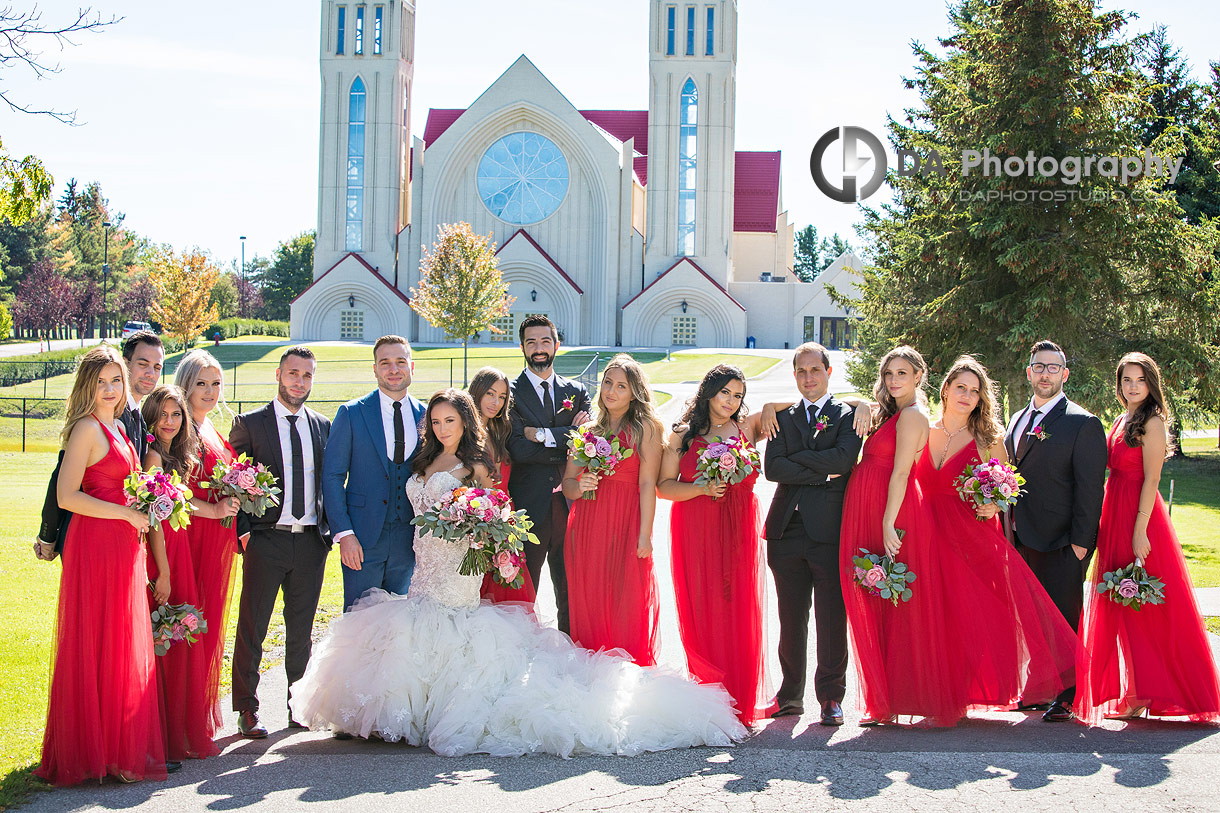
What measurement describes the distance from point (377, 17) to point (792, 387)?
116ft

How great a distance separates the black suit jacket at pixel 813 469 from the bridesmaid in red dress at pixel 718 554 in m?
0.15

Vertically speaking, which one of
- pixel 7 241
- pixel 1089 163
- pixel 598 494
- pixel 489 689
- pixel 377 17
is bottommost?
pixel 489 689

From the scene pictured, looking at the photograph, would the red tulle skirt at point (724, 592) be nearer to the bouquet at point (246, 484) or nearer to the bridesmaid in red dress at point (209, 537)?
the bouquet at point (246, 484)

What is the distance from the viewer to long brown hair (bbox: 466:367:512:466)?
652cm

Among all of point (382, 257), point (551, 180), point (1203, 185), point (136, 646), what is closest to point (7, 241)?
point (382, 257)

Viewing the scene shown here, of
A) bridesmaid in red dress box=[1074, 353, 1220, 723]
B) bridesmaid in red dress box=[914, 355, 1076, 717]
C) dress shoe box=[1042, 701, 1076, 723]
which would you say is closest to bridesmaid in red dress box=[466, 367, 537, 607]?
bridesmaid in red dress box=[914, 355, 1076, 717]

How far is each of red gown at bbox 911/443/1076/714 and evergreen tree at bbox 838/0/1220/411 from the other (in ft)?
33.6

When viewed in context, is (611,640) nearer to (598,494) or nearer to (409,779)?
(598,494)

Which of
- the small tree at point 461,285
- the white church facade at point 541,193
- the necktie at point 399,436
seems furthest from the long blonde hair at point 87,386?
the white church facade at point 541,193

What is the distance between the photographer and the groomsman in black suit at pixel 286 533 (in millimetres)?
5750

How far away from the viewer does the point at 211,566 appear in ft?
18.5

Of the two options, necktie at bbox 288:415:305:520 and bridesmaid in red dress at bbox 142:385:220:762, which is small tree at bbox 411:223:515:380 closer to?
necktie at bbox 288:415:305:520

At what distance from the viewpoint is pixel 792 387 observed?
35.8m

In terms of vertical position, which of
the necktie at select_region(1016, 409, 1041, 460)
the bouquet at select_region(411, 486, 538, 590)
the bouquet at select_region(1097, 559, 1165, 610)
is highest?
the necktie at select_region(1016, 409, 1041, 460)
